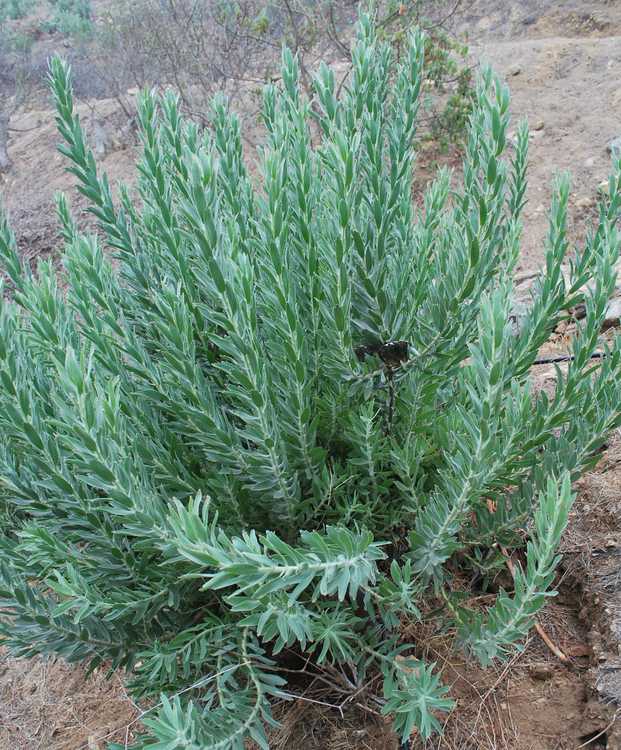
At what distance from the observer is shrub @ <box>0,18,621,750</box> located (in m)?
1.26

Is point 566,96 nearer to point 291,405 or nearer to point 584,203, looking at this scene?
point 584,203

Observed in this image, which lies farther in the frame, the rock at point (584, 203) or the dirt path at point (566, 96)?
the dirt path at point (566, 96)

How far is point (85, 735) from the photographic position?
204 cm

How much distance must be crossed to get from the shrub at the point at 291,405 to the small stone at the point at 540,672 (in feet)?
1.03

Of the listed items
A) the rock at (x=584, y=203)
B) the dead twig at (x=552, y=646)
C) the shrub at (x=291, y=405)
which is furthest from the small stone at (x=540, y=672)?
the rock at (x=584, y=203)

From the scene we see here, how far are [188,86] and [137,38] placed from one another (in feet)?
4.76

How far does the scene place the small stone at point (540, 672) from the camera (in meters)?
1.77

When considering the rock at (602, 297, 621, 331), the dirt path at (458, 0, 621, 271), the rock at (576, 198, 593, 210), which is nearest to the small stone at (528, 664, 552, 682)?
the rock at (602, 297, 621, 331)

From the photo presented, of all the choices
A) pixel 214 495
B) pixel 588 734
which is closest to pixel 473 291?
pixel 214 495

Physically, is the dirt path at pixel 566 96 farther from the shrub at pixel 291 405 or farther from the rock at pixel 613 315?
the shrub at pixel 291 405

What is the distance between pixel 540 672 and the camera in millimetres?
1774

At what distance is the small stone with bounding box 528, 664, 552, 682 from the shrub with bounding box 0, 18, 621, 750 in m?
0.31

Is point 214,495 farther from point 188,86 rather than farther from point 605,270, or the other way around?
point 188,86

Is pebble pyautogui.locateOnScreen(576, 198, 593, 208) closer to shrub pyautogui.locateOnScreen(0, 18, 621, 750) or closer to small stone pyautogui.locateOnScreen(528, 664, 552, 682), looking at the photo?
shrub pyautogui.locateOnScreen(0, 18, 621, 750)
